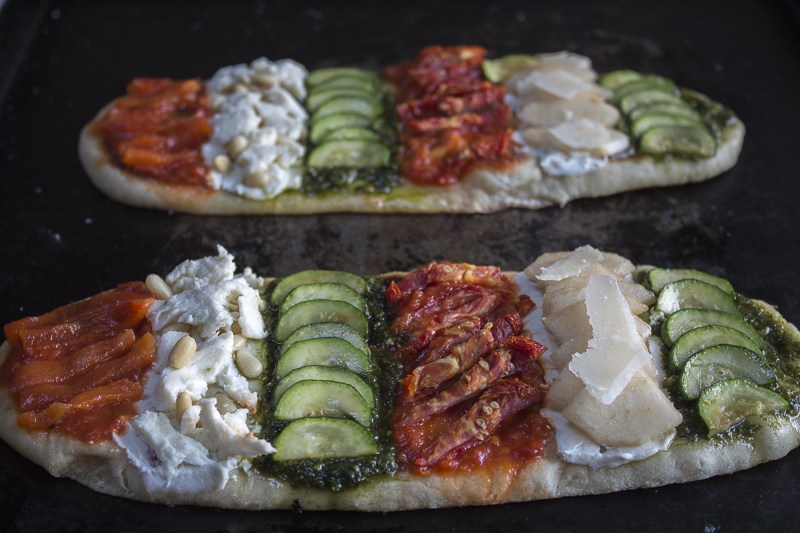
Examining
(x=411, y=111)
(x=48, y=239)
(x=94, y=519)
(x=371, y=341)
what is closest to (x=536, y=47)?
(x=411, y=111)

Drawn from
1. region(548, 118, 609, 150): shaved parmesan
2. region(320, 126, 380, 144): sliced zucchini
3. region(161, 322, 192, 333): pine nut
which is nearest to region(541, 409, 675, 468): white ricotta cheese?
region(161, 322, 192, 333): pine nut

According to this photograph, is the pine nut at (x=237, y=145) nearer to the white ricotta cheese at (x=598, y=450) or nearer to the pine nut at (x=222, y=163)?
the pine nut at (x=222, y=163)

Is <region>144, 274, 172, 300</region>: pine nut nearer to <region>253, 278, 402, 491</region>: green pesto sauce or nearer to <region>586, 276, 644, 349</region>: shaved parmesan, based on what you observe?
<region>253, 278, 402, 491</region>: green pesto sauce

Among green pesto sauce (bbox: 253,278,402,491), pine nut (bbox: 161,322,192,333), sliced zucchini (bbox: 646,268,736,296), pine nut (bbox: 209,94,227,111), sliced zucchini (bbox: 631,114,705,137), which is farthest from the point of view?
pine nut (bbox: 209,94,227,111)

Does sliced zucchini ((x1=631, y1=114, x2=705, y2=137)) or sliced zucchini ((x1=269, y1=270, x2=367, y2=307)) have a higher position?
sliced zucchini ((x1=631, y1=114, x2=705, y2=137))

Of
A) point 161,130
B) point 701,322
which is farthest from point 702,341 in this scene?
point 161,130

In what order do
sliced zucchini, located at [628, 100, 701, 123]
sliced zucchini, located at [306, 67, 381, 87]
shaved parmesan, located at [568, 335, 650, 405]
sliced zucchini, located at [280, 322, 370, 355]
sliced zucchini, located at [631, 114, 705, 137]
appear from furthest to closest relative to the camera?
1. sliced zucchini, located at [306, 67, 381, 87]
2. sliced zucchini, located at [628, 100, 701, 123]
3. sliced zucchini, located at [631, 114, 705, 137]
4. sliced zucchini, located at [280, 322, 370, 355]
5. shaved parmesan, located at [568, 335, 650, 405]

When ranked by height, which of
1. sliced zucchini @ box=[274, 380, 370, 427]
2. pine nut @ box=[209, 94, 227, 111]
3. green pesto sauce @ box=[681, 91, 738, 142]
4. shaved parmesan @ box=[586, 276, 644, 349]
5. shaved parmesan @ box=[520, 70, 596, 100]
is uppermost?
shaved parmesan @ box=[586, 276, 644, 349]

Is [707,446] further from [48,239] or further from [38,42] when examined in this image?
[38,42]
